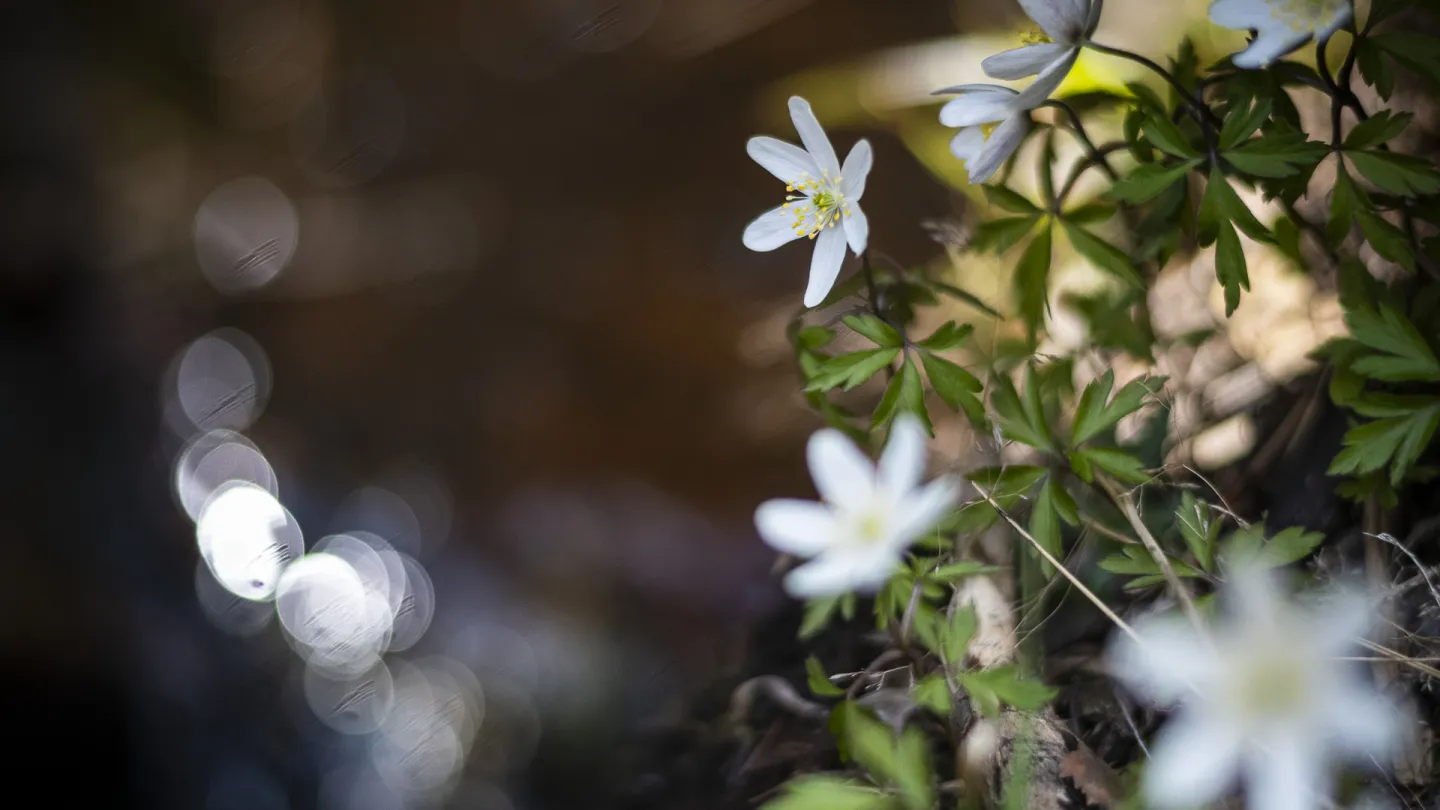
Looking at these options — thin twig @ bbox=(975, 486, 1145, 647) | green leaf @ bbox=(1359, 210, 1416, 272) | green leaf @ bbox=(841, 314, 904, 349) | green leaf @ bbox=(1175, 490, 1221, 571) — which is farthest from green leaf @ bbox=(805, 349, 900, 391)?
green leaf @ bbox=(1359, 210, 1416, 272)

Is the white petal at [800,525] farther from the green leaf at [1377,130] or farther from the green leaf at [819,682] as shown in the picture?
the green leaf at [1377,130]

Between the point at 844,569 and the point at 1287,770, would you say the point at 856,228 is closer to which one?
the point at 844,569

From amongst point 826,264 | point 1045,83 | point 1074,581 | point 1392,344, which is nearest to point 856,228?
point 826,264

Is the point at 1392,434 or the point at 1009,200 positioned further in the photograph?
the point at 1009,200

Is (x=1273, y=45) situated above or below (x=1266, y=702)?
above

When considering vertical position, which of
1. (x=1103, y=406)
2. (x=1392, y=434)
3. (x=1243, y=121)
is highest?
(x=1243, y=121)

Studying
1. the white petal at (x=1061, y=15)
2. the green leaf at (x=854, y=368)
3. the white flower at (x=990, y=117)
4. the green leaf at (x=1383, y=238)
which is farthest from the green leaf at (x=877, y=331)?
the green leaf at (x=1383, y=238)
